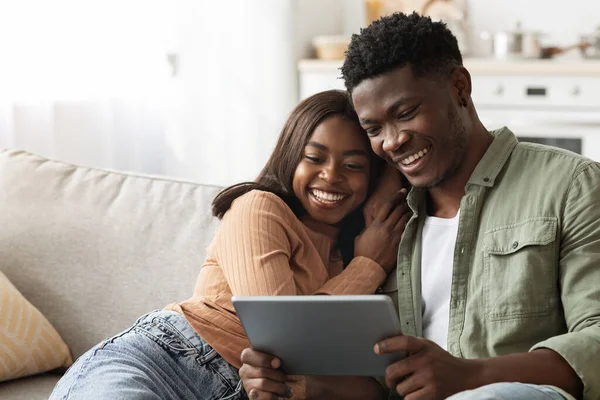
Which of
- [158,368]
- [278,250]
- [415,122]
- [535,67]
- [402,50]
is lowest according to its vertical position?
[158,368]

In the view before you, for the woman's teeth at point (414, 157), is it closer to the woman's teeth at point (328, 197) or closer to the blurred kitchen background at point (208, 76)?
the woman's teeth at point (328, 197)

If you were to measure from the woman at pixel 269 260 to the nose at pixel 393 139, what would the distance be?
174 mm

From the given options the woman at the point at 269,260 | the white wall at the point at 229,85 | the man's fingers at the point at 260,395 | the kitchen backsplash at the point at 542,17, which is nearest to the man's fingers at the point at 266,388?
the man's fingers at the point at 260,395

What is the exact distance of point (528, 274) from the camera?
1.63m

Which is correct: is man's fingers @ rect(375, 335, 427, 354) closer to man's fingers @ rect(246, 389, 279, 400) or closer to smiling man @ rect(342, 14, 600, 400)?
smiling man @ rect(342, 14, 600, 400)

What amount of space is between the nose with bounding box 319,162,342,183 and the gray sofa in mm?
377

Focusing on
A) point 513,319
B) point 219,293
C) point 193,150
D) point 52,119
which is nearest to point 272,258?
point 219,293

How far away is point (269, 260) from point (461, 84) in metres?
0.48

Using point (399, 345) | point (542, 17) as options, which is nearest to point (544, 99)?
point (542, 17)

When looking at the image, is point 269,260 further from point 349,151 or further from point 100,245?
point 100,245

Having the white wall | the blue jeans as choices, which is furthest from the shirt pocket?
the white wall

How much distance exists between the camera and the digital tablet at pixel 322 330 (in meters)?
1.44

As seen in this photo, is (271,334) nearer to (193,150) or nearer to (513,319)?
(513,319)

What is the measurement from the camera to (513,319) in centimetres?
164
